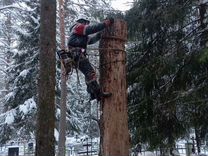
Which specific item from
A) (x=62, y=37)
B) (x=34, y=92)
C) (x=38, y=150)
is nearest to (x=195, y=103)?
(x=38, y=150)

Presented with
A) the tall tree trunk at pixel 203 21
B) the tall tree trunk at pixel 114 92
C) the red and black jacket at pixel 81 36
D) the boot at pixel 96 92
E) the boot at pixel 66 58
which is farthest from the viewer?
the tall tree trunk at pixel 203 21

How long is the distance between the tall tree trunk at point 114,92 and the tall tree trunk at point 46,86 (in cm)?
232

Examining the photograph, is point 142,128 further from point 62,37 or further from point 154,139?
point 62,37

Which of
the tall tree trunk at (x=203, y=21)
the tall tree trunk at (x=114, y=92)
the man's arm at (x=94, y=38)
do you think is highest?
the tall tree trunk at (x=203, y=21)

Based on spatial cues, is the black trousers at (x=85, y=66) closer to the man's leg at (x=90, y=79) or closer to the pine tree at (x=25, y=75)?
the man's leg at (x=90, y=79)

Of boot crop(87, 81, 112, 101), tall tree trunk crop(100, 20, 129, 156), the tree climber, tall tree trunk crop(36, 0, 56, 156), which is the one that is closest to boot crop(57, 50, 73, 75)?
the tree climber

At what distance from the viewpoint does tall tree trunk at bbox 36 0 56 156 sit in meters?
7.36

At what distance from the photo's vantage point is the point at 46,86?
7527mm

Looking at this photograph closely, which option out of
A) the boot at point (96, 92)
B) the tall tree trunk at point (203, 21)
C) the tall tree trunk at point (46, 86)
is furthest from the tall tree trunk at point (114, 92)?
the tall tree trunk at point (203, 21)

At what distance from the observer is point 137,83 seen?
9.77 m

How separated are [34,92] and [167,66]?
Answer: 12370mm

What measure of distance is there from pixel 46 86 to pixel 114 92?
2.63m

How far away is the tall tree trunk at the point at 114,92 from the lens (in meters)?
5.06

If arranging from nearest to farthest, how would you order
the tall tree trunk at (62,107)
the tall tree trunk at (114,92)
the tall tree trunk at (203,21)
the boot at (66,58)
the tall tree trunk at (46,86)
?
the tall tree trunk at (114,92)
the boot at (66,58)
the tall tree trunk at (46,86)
the tall tree trunk at (203,21)
the tall tree trunk at (62,107)
